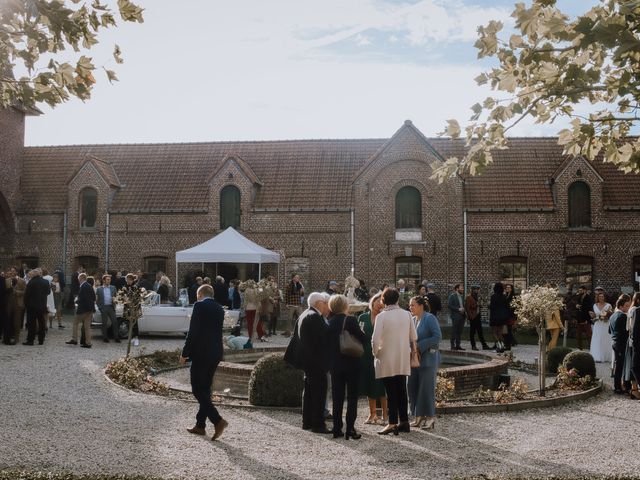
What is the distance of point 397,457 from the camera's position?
292 inches

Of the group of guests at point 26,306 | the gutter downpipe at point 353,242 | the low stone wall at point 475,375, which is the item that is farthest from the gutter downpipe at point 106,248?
the low stone wall at point 475,375

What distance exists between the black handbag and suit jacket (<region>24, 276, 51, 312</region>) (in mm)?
11152

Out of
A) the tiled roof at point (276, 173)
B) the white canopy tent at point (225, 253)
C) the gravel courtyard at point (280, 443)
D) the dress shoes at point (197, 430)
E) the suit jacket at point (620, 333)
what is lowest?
the gravel courtyard at point (280, 443)

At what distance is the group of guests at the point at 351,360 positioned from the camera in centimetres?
847

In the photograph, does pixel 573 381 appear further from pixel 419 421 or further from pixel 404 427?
pixel 404 427

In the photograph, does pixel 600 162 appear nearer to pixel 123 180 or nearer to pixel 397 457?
pixel 123 180

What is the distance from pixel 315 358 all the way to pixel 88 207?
24.6 m

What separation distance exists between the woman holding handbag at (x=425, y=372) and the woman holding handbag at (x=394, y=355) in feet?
1.36

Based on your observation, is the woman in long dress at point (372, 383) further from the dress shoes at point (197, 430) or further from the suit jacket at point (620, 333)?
the suit jacket at point (620, 333)

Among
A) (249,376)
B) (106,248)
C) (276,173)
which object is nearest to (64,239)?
(106,248)

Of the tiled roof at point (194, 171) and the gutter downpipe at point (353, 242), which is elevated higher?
the tiled roof at point (194, 171)

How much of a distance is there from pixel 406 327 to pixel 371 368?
1133 millimetres

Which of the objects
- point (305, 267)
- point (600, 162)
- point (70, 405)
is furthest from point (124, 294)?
point (600, 162)

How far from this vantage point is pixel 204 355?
8.30 meters
